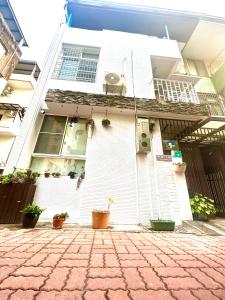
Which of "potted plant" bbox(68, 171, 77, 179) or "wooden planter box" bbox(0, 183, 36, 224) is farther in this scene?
"potted plant" bbox(68, 171, 77, 179)

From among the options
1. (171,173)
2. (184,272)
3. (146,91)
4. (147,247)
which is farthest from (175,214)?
(146,91)

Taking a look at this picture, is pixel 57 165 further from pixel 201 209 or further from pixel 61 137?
pixel 201 209

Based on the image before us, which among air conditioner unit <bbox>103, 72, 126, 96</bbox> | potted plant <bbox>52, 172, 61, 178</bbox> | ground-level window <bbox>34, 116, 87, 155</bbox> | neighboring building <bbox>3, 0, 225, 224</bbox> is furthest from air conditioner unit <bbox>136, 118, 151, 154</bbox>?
potted plant <bbox>52, 172, 61, 178</bbox>

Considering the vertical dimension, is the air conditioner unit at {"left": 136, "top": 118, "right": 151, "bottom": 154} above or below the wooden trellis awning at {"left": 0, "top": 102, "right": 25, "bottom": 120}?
below

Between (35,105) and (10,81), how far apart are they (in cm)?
759

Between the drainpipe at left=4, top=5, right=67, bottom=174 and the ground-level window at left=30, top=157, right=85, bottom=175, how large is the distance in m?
0.81

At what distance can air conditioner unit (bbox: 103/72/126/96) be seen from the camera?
24.1 feet

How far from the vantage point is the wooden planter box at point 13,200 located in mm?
4562

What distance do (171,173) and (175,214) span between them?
4.65 ft

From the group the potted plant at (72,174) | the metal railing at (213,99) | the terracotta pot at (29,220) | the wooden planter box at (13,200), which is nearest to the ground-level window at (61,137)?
the potted plant at (72,174)

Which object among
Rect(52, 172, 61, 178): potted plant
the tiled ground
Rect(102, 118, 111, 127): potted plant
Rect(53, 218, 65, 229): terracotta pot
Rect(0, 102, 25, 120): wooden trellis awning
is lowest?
the tiled ground

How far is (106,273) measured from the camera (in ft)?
5.37

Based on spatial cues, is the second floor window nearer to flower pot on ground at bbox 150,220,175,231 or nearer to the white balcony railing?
the white balcony railing

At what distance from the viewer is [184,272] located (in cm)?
175
